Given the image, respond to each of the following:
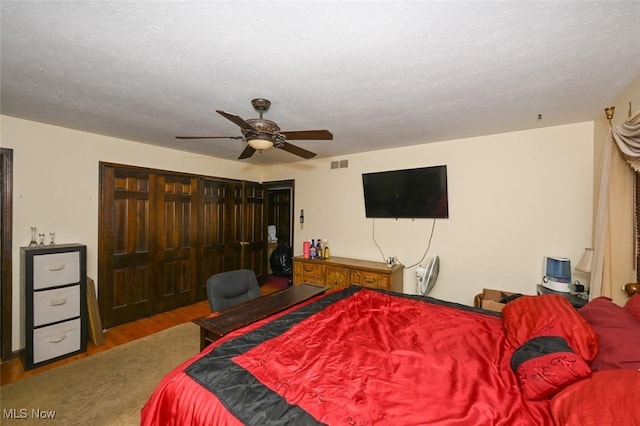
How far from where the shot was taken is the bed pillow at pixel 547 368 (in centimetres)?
106

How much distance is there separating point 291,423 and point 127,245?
3.49 metres

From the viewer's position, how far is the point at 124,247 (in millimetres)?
3359

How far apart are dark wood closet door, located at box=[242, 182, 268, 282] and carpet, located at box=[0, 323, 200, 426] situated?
2.19 m

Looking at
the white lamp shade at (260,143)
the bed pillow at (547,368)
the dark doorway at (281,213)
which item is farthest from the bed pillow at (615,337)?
the dark doorway at (281,213)

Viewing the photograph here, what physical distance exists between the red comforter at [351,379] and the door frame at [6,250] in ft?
8.79

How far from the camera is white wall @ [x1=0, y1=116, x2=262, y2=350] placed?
8.54ft

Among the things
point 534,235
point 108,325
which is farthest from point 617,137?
point 108,325

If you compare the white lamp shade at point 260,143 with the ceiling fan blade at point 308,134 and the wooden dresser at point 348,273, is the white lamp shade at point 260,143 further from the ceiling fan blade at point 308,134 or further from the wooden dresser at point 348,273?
the wooden dresser at point 348,273

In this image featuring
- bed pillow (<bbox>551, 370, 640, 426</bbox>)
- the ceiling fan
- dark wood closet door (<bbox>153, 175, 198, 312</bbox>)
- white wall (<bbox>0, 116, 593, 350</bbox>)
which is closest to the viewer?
bed pillow (<bbox>551, 370, 640, 426</bbox>)

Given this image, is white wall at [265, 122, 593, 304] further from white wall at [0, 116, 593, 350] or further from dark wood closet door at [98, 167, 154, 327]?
dark wood closet door at [98, 167, 154, 327]

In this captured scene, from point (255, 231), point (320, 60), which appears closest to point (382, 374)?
point (320, 60)

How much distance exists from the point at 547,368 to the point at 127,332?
4.04m

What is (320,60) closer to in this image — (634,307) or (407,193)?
(634,307)

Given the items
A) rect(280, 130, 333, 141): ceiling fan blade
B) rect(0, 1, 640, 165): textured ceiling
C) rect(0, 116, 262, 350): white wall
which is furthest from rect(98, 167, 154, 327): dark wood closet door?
rect(280, 130, 333, 141): ceiling fan blade
